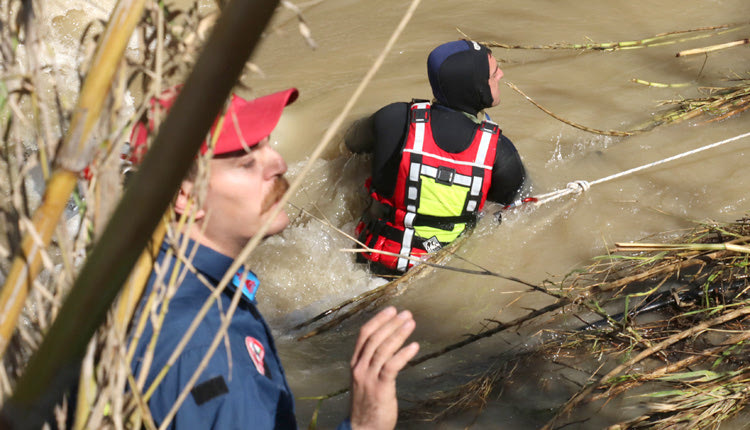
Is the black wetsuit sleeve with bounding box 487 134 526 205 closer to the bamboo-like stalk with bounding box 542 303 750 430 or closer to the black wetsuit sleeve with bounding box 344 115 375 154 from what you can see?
the black wetsuit sleeve with bounding box 344 115 375 154

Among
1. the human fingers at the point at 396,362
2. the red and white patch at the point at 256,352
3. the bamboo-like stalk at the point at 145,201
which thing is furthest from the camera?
the red and white patch at the point at 256,352

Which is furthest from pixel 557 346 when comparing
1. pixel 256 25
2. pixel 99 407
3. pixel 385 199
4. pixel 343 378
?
pixel 256 25

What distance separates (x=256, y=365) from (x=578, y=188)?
3.00 meters

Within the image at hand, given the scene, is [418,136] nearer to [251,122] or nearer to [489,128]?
[489,128]

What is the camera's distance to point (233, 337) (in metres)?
1.58

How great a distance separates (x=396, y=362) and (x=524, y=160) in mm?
3845

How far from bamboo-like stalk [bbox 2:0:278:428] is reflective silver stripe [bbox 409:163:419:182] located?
10.4 feet

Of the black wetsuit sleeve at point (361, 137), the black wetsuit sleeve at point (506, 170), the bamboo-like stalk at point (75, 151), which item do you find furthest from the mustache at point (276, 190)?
the black wetsuit sleeve at point (361, 137)

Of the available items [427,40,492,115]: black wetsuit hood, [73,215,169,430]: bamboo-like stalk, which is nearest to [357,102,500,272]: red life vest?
[427,40,492,115]: black wetsuit hood

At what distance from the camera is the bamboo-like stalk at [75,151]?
834mm

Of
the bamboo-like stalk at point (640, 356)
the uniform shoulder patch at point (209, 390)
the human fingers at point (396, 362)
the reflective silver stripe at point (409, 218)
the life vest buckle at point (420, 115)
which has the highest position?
the human fingers at point (396, 362)

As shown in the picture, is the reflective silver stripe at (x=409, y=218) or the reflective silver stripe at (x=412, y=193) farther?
the reflective silver stripe at (x=409, y=218)

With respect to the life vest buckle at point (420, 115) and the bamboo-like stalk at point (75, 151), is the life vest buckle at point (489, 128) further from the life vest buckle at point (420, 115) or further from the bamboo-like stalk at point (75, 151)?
the bamboo-like stalk at point (75, 151)

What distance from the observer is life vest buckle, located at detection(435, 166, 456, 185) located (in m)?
3.76
